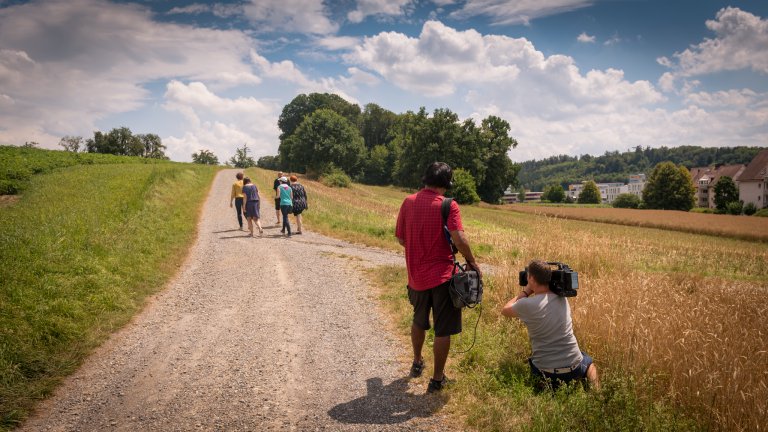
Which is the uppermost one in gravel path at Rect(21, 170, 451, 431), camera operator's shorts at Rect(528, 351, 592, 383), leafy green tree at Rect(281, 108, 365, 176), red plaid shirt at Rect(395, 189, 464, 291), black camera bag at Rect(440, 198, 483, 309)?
leafy green tree at Rect(281, 108, 365, 176)

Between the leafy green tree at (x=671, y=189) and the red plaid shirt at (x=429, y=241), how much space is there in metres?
85.9

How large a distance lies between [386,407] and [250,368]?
1932mm

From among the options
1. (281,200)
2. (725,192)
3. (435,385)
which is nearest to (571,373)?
(435,385)

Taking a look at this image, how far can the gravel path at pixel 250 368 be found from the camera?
4.07m

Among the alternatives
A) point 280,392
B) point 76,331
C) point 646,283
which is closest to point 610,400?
point 280,392

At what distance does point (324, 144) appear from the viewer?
203 feet

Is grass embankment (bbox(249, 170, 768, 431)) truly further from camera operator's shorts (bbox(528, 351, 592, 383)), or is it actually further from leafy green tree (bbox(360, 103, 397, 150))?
leafy green tree (bbox(360, 103, 397, 150))

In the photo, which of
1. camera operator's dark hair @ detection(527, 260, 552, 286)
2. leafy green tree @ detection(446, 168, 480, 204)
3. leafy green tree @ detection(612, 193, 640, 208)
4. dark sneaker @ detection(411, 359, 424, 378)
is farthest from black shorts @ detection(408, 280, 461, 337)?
leafy green tree @ detection(612, 193, 640, 208)

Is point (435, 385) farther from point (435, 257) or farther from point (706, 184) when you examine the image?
point (706, 184)

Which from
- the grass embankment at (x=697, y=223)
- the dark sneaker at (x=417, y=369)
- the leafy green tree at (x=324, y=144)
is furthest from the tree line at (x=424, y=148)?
the dark sneaker at (x=417, y=369)

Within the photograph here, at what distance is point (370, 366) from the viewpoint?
5.22m

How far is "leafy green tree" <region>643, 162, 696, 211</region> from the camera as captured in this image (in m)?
72.8

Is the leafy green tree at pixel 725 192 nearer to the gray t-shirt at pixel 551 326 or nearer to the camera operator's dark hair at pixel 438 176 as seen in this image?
the gray t-shirt at pixel 551 326

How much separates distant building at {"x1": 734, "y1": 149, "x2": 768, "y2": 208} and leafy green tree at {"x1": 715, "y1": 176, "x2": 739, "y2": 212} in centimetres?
108
